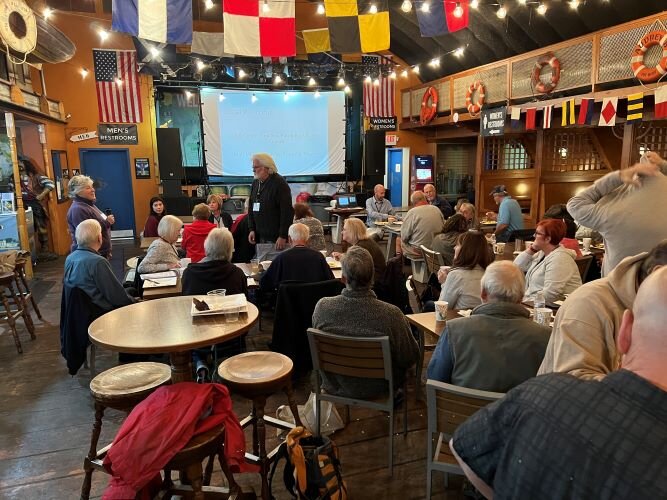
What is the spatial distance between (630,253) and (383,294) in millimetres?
1800

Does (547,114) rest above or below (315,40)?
below

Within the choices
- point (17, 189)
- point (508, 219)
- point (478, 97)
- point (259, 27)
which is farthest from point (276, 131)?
point (508, 219)

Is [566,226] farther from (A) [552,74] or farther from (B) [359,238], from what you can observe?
(A) [552,74]

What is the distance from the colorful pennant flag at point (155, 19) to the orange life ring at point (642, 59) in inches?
201

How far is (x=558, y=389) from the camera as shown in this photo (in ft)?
2.92

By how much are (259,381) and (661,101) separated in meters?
5.42

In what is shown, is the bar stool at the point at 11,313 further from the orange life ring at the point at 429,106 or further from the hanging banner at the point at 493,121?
the orange life ring at the point at 429,106

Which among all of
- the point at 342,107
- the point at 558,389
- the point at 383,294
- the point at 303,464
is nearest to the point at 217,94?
the point at 342,107

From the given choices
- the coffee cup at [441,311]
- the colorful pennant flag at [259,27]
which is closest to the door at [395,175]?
the colorful pennant flag at [259,27]

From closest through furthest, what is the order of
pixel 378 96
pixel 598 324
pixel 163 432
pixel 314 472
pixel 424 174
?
1. pixel 598 324
2. pixel 163 432
3. pixel 314 472
4. pixel 378 96
5. pixel 424 174

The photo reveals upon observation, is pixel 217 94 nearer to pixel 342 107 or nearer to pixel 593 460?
pixel 342 107

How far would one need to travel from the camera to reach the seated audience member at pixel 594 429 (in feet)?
2.53

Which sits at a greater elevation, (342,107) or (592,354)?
(342,107)

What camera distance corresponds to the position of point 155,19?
5.09m
